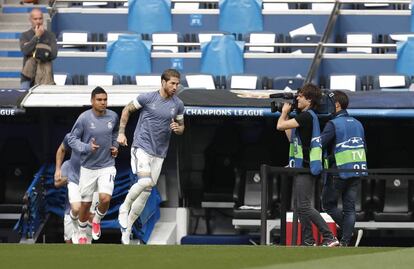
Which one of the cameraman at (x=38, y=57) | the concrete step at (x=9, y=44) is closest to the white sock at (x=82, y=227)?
the cameraman at (x=38, y=57)

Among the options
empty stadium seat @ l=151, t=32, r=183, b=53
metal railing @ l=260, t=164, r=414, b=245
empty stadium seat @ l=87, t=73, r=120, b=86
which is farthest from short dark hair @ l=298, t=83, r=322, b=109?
empty stadium seat @ l=151, t=32, r=183, b=53

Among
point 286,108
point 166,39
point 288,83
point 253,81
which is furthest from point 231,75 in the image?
point 286,108

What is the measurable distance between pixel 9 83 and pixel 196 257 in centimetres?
1021

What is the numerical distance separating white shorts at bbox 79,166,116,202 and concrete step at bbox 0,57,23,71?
5.88 meters

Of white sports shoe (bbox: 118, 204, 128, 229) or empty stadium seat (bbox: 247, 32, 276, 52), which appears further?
empty stadium seat (bbox: 247, 32, 276, 52)

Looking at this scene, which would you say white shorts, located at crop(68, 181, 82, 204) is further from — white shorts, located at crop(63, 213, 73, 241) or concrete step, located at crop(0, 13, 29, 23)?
concrete step, located at crop(0, 13, 29, 23)

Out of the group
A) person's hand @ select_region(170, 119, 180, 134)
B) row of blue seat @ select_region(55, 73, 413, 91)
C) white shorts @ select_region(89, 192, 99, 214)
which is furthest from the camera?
row of blue seat @ select_region(55, 73, 413, 91)

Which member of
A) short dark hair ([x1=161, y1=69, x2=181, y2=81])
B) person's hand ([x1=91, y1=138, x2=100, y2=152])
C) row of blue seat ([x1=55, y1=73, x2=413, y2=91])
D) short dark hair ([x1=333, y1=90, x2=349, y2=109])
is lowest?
person's hand ([x1=91, y1=138, x2=100, y2=152])

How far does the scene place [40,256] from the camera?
12.9m

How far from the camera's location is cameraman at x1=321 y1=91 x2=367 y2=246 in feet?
53.4

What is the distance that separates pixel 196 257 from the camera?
1278 centimetres

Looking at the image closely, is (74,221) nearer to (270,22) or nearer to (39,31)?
(39,31)

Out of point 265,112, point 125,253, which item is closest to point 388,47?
point 265,112

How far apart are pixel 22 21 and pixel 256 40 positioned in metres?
4.24
